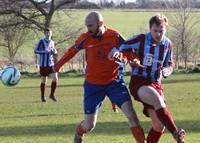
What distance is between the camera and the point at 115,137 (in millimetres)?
11227

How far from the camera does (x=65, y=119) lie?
47.0 ft

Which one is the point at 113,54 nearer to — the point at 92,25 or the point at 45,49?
the point at 92,25

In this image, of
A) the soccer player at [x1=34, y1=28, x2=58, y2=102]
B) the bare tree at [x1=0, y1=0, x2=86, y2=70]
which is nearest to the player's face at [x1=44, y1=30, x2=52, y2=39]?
the soccer player at [x1=34, y1=28, x2=58, y2=102]

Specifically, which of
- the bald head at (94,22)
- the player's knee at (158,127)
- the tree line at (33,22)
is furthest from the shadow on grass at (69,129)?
the tree line at (33,22)

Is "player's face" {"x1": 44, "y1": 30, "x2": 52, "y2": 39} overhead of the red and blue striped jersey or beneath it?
overhead

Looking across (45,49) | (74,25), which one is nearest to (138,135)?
(45,49)

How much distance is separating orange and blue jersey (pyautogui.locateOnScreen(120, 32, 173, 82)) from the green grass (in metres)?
2.19

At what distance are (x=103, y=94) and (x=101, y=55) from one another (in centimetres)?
61

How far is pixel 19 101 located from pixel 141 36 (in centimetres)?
1189

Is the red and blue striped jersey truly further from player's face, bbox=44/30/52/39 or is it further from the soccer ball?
the soccer ball

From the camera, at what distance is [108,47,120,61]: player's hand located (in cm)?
900

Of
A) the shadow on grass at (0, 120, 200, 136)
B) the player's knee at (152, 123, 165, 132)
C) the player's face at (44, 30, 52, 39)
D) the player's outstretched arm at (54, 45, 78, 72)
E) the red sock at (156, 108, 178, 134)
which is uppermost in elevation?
the player's outstretched arm at (54, 45, 78, 72)

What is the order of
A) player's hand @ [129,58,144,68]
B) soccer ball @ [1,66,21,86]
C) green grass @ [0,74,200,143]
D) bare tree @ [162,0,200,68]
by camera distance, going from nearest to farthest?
1. player's hand @ [129,58,144,68]
2. green grass @ [0,74,200,143]
3. soccer ball @ [1,66,21,86]
4. bare tree @ [162,0,200,68]

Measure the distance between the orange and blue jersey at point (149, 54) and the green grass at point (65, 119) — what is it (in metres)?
2.19
